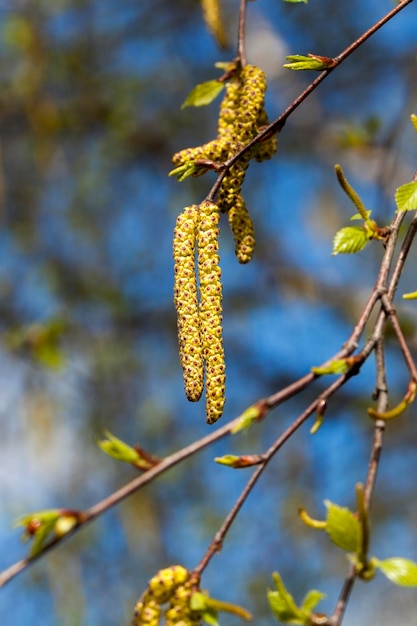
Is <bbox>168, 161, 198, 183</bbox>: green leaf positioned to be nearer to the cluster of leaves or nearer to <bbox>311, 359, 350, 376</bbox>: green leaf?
<bbox>311, 359, 350, 376</bbox>: green leaf

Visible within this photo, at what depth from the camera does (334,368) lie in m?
1.02

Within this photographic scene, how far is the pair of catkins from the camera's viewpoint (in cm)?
104

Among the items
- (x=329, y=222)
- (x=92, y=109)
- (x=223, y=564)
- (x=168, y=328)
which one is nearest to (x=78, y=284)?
(x=168, y=328)

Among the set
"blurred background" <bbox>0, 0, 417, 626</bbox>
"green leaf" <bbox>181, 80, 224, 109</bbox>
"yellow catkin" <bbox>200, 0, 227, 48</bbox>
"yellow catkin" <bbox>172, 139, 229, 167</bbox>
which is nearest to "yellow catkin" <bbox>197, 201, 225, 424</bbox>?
"yellow catkin" <bbox>172, 139, 229, 167</bbox>

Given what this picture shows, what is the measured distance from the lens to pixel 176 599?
110 centimetres

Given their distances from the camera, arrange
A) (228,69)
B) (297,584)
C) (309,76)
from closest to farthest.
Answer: (228,69)
(309,76)
(297,584)

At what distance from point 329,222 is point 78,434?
2.00 m

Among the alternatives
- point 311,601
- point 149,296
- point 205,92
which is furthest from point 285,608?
point 149,296

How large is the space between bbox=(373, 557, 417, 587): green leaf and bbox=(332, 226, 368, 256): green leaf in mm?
402

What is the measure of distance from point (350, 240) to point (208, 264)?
0.21 meters

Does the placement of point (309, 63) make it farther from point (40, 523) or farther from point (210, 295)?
point (40, 523)

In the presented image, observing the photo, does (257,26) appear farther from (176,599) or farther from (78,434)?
(176,599)

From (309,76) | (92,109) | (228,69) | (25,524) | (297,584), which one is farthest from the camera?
(297,584)

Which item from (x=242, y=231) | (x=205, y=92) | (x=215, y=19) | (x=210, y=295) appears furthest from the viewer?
(x=215, y=19)
